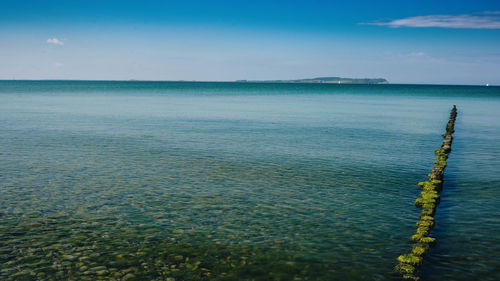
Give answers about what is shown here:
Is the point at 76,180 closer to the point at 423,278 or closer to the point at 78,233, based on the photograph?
the point at 78,233

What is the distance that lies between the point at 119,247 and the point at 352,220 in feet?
28.1

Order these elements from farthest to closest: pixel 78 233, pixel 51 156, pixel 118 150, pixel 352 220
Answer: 1. pixel 118 150
2. pixel 51 156
3. pixel 352 220
4. pixel 78 233

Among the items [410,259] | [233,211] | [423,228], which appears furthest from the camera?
[233,211]

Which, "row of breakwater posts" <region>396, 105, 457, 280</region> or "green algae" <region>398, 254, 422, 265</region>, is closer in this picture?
"row of breakwater posts" <region>396, 105, 457, 280</region>

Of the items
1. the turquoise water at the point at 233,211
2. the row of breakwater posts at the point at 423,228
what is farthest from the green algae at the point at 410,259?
the turquoise water at the point at 233,211

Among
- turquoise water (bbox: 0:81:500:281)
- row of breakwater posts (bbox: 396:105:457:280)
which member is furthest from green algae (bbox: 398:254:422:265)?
turquoise water (bbox: 0:81:500:281)

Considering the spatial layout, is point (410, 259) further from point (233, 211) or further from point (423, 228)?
point (233, 211)

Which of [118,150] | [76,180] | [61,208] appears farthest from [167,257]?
[118,150]

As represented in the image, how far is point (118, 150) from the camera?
2914cm

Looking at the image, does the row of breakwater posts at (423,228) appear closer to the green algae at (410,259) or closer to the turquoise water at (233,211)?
Answer: the green algae at (410,259)

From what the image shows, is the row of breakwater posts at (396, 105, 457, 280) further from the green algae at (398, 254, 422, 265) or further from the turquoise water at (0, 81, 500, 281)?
the turquoise water at (0, 81, 500, 281)

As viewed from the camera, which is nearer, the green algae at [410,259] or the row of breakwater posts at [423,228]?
the row of breakwater posts at [423,228]

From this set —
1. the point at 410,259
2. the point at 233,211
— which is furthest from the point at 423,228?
the point at 233,211

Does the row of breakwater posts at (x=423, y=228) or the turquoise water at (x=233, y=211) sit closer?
the row of breakwater posts at (x=423, y=228)
